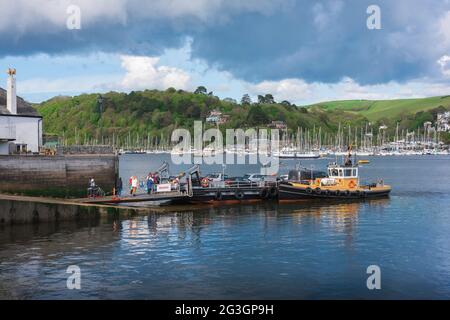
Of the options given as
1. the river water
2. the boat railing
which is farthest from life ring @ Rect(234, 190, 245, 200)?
the river water

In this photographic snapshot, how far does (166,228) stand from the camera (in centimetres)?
4066

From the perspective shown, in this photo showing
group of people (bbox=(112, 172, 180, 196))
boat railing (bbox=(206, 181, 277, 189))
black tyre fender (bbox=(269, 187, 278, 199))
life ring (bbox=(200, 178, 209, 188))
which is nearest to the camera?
group of people (bbox=(112, 172, 180, 196))

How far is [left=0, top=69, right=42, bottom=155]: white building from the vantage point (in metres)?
48.2

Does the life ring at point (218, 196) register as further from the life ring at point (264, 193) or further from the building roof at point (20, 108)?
the building roof at point (20, 108)

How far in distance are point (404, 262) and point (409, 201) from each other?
109ft

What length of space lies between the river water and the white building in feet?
39.6

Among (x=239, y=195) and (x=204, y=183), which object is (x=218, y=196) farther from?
(x=239, y=195)

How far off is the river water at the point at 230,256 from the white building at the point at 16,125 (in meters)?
12.1

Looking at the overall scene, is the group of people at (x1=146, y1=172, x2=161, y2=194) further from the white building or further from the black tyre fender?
the black tyre fender

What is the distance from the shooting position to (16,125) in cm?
4969

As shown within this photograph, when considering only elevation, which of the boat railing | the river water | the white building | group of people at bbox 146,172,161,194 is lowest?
the river water

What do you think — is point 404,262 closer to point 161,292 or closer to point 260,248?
point 260,248

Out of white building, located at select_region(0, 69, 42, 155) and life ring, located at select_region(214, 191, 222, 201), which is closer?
white building, located at select_region(0, 69, 42, 155)
